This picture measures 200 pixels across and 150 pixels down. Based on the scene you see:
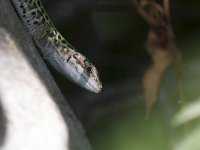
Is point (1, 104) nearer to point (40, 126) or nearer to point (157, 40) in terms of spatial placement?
point (40, 126)

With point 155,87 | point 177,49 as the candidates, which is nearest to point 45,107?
point 155,87

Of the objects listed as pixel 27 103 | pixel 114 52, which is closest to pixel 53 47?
pixel 27 103

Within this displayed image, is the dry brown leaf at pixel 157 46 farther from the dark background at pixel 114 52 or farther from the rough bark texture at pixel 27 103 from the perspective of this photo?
the rough bark texture at pixel 27 103

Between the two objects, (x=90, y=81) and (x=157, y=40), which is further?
(x=157, y=40)

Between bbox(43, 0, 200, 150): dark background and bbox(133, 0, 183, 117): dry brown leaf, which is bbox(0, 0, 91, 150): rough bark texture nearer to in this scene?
bbox(133, 0, 183, 117): dry brown leaf

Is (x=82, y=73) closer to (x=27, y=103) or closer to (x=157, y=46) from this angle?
(x=157, y=46)

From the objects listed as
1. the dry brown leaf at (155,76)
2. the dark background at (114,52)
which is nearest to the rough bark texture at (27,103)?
the dry brown leaf at (155,76)

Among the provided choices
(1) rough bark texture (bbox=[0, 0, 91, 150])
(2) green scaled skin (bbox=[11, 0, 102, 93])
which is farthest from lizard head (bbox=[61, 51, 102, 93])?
(1) rough bark texture (bbox=[0, 0, 91, 150])

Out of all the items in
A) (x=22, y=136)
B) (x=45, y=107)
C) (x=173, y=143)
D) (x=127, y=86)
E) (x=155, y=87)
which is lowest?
(x=22, y=136)
